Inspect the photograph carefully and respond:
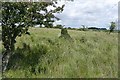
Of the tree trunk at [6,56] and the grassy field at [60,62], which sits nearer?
the grassy field at [60,62]

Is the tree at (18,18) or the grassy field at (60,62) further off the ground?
the tree at (18,18)

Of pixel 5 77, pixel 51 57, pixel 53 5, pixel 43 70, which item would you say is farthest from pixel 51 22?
pixel 5 77

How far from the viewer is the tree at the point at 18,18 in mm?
8977

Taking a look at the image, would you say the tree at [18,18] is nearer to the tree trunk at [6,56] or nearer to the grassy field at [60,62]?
the tree trunk at [6,56]

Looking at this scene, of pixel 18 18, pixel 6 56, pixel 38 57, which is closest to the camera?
pixel 18 18

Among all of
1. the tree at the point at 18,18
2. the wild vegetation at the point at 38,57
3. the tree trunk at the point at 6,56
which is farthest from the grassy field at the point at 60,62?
the tree at the point at 18,18

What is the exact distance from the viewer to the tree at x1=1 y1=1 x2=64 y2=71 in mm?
8977

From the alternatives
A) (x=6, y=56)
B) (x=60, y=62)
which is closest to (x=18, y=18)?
(x=6, y=56)

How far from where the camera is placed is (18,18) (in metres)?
8.98

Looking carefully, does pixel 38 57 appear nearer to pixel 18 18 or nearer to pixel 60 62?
pixel 60 62

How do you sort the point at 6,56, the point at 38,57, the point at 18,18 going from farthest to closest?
1. the point at 38,57
2. the point at 6,56
3. the point at 18,18

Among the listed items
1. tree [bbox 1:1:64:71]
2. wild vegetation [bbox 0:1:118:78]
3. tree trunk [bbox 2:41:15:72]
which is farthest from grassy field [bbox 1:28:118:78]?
tree [bbox 1:1:64:71]

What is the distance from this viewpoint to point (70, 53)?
10.5 meters

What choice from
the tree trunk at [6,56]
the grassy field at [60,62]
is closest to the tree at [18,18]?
the tree trunk at [6,56]
